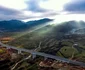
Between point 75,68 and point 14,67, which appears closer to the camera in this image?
point 75,68

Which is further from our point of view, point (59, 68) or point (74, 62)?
point (74, 62)

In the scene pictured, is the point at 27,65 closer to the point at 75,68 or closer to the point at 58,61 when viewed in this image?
the point at 58,61

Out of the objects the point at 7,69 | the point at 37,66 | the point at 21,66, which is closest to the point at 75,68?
the point at 37,66

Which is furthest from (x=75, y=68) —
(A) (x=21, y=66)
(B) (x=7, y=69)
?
(B) (x=7, y=69)

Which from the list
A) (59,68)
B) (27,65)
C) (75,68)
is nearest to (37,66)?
(27,65)

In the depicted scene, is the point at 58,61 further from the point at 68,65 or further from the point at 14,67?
the point at 14,67

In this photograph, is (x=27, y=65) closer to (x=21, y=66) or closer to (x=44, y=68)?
(x=21, y=66)

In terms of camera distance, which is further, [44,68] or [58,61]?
[58,61]
